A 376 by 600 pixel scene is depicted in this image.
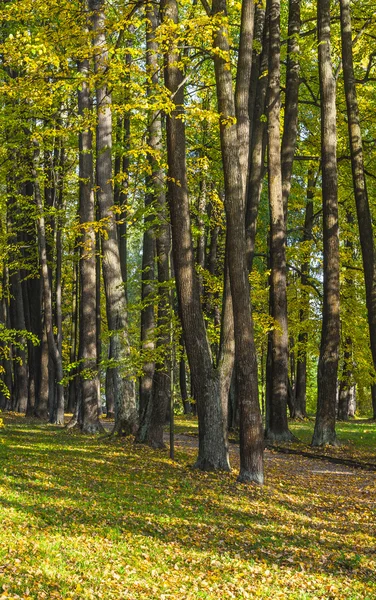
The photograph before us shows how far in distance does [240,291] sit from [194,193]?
12.6 metres

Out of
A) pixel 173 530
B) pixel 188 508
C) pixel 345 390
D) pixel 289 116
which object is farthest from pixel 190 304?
pixel 345 390

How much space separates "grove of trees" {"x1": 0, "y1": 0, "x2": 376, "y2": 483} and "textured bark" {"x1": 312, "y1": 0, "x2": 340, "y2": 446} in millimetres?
46

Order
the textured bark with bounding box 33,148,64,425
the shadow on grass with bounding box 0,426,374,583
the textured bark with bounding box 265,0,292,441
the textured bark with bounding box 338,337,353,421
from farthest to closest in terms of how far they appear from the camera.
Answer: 1. the textured bark with bounding box 338,337,353,421
2. the textured bark with bounding box 33,148,64,425
3. the textured bark with bounding box 265,0,292,441
4. the shadow on grass with bounding box 0,426,374,583

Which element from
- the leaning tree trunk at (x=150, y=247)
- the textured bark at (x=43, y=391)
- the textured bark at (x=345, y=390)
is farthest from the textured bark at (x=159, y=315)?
the textured bark at (x=345, y=390)

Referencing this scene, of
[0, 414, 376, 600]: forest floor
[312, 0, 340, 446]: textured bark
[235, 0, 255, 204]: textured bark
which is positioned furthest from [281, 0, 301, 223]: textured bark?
[0, 414, 376, 600]: forest floor

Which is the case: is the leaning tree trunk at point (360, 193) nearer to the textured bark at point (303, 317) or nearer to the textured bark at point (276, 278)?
the textured bark at point (276, 278)

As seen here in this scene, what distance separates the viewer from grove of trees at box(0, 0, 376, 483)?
39.7 ft

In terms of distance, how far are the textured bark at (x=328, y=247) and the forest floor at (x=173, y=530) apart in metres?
3.98

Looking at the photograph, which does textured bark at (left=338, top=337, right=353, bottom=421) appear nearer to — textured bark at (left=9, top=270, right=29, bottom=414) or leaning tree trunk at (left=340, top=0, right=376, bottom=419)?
leaning tree trunk at (left=340, top=0, right=376, bottom=419)

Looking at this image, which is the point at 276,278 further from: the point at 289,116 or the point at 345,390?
the point at 345,390

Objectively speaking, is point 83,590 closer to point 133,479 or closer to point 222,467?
point 133,479

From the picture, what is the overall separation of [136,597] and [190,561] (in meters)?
→ 1.47

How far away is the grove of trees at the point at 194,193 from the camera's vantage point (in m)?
12.1

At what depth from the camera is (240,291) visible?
13172 millimetres
